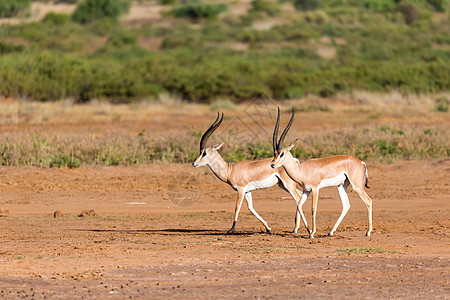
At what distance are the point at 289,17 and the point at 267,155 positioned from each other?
177 feet

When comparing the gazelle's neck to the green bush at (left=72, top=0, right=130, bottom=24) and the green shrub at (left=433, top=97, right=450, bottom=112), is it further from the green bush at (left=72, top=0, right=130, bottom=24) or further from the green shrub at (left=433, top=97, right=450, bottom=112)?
the green bush at (left=72, top=0, right=130, bottom=24)

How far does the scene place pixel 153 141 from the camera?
21.1 m

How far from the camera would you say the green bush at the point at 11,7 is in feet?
167

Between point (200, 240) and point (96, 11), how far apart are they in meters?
59.6

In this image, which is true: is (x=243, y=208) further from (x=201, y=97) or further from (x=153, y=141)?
(x=201, y=97)

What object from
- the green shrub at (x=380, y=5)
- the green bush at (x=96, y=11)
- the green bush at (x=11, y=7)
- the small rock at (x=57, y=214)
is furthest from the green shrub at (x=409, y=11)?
the small rock at (x=57, y=214)

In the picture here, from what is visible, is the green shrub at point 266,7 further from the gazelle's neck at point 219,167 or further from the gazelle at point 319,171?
the gazelle at point 319,171

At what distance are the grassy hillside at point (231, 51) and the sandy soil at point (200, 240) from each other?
1924 centimetres

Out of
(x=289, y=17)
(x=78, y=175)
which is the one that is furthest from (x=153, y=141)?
(x=289, y=17)

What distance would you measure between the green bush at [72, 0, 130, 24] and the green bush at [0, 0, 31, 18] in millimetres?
9949

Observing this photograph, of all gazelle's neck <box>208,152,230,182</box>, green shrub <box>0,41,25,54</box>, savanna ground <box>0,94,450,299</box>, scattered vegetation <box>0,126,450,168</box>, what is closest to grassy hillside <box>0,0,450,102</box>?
green shrub <box>0,41,25,54</box>

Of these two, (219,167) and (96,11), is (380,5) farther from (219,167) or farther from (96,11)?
(219,167)

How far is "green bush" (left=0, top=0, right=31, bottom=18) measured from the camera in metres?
51.0

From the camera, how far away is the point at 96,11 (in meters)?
68.4
